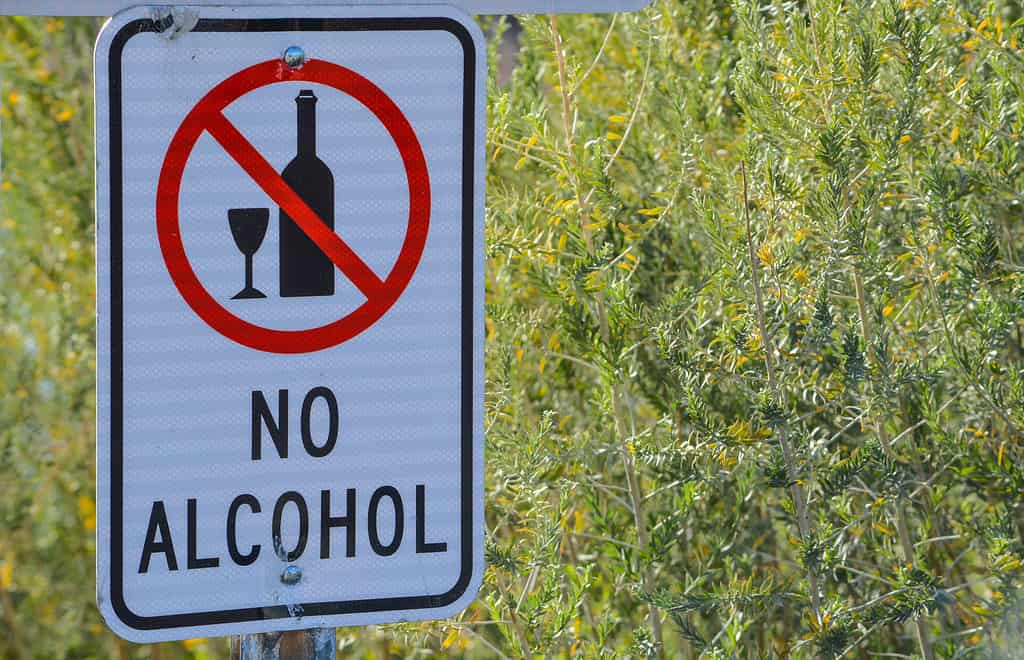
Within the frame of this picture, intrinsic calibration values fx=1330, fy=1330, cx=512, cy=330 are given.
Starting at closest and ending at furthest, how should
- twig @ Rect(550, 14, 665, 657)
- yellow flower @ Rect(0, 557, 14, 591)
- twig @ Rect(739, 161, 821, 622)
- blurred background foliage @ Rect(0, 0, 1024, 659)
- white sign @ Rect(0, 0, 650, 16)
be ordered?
white sign @ Rect(0, 0, 650, 16), twig @ Rect(739, 161, 821, 622), blurred background foliage @ Rect(0, 0, 1024, 659), twig @ Rect(550, 14, 665, 657), yellow flower @ Rect(0, 557, 14, 591)

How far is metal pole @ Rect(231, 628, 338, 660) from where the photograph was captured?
1.64m

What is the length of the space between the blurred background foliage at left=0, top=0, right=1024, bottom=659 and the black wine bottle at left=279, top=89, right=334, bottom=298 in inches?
37.3

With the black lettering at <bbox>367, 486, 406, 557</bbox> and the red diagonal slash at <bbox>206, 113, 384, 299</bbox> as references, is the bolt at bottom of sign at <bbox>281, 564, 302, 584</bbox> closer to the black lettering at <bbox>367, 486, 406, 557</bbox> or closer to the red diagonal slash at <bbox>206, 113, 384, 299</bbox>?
the black lettering at <bbox>367, 486, 406, 557</bbox>

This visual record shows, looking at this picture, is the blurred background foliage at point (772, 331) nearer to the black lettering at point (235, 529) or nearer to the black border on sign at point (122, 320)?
the black border on sign at point (122, 320)

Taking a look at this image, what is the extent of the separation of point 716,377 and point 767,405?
206 mm

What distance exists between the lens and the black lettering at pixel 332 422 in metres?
1.64

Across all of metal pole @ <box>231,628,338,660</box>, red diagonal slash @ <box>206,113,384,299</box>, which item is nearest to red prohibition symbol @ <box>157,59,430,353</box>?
red diagonal slash @ <box>206,113,384,299</box>

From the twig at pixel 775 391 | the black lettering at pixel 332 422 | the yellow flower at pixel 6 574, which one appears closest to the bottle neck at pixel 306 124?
the black lettering at pixel 332 422

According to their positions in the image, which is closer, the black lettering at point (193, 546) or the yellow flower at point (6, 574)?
the black lettering at point (193, 546)

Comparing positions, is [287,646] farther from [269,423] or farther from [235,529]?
[269,423]

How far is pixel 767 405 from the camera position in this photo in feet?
7.79

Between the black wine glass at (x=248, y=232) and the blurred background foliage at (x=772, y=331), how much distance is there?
3.32 ft

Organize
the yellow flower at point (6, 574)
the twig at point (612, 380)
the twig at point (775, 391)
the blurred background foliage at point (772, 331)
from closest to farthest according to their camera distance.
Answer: the twig at point (775, 391)
the blurred background foliage at point (772, 331)
the twig at point (612, 380)
the yellow flower at point (6, 574)

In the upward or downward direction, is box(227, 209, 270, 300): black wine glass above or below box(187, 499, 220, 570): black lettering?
above
